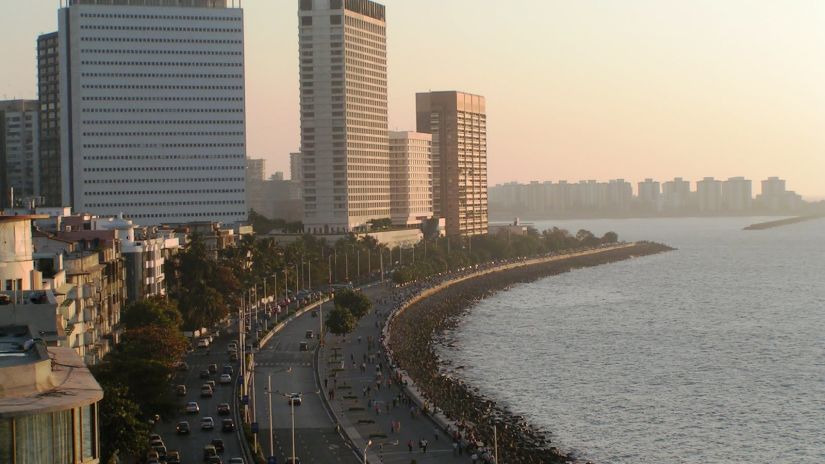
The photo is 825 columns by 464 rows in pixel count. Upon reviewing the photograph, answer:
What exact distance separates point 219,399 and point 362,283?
77131mm

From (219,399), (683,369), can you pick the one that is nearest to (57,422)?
(219,399)

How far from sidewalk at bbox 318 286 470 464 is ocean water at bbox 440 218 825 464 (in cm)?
614

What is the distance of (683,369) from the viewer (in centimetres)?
7981

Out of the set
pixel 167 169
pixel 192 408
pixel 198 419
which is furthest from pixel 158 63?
pixel 198 419

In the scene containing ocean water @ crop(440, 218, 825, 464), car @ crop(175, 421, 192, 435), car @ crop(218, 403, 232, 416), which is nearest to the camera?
car @ crop(175, 421, 192, 435)

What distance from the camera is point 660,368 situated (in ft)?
263

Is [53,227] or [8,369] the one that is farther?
[53,227]

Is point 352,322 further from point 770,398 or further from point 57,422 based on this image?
point 57,422

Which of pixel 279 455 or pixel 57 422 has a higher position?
pixel 57 422

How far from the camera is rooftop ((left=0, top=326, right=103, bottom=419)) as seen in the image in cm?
1711

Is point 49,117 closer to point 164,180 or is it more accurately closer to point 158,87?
point 158,87

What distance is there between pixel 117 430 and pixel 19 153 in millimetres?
151951

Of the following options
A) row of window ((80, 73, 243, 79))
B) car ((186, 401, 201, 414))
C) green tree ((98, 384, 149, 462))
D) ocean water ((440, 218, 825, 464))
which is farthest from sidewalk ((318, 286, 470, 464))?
row of window ((80, 73, 243, 79))

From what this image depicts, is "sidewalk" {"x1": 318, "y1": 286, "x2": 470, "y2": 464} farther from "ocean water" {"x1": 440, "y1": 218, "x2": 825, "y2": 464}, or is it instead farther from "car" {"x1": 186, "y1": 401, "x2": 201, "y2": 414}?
"car" {"x1": 186, "y1": 401, "x2": 201, "y2": 414}
